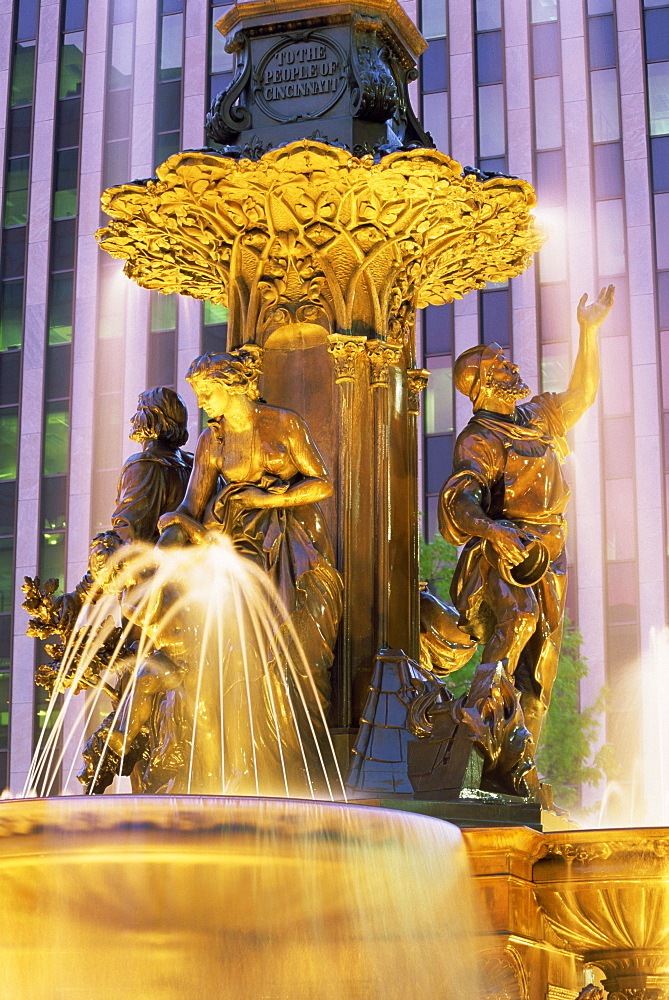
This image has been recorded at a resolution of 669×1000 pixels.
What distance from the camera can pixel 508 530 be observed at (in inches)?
364

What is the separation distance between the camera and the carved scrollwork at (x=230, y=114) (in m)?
10.2

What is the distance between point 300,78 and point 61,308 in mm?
28800

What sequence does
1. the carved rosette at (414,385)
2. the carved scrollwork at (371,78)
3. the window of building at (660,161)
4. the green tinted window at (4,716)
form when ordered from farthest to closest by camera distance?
the window of building at (660,161) → the green tinted window at (4,716) → the carved rosette at (414,385) → the carved scrollwork at (371,78)

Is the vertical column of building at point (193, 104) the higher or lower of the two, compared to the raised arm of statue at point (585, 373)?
higher

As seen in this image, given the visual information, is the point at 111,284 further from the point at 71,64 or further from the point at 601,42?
the point at 601,42

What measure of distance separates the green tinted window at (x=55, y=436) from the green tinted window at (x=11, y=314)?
2426 mm

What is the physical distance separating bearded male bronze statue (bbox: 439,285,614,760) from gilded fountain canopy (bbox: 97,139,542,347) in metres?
0.79

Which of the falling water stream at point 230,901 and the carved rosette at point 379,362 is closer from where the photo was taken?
the falling water stream at point 230,901

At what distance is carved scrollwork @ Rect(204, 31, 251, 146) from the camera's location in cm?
1016

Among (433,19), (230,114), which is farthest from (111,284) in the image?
(230,114)

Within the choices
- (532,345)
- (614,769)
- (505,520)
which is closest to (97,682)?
(505,520)

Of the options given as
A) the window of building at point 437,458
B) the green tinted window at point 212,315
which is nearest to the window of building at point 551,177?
the window of building at point 437,458

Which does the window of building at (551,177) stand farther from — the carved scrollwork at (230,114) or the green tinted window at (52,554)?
the carved scrollwork at (230,114)

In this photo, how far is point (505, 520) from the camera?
30.9ft
